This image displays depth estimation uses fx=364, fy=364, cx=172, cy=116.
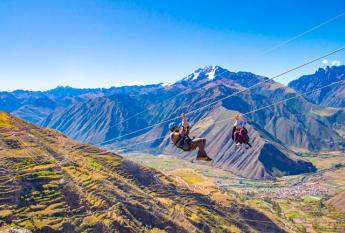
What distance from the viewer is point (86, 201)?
119m

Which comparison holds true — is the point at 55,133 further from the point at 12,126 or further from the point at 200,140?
the point at 200,140

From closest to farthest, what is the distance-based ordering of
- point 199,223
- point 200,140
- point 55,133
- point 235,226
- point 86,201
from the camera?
1. point 200,140
2. point 86,201
3. point 199,223
4. point 235,226
5. point 55,133

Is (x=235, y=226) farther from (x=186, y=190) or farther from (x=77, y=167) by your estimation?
(x=77, y=167)

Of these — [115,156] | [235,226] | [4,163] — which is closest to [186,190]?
[235,226]

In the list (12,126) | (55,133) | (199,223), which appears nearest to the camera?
(199,223)

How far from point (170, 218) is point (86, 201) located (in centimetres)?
2889

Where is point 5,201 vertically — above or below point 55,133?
below

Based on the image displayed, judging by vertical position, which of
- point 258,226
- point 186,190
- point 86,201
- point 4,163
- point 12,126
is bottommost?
point 258,226

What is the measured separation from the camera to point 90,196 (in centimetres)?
12262

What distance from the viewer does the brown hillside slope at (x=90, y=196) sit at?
108812 mm

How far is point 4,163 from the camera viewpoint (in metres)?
130

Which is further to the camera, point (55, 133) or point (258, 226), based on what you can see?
point (55, 133)

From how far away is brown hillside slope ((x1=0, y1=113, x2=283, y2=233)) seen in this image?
357 feet

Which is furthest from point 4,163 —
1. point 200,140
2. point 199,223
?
point 200,140
